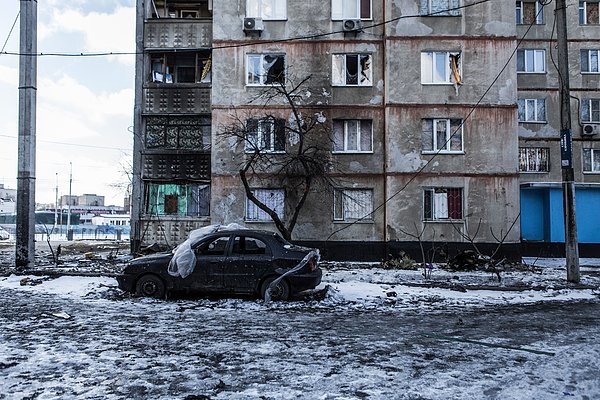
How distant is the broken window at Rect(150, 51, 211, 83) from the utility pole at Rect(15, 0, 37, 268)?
7560 mm

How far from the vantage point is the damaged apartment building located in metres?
20.2

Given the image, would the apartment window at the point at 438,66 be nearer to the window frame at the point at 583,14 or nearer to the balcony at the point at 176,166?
the balcony at the point at 176,166

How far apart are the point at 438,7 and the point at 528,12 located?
11284 millimetres

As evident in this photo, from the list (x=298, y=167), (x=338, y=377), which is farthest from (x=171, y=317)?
(x=298, y=167)

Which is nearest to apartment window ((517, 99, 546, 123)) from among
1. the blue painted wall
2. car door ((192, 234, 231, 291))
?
the blue painted wall

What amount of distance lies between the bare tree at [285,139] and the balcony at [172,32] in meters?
4.19

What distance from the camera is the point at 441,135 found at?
20578mm

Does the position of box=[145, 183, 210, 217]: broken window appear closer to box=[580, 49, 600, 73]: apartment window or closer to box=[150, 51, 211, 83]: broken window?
box=[150, 51, 211, 83]: broken window

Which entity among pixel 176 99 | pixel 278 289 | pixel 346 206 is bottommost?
pixel 278 289

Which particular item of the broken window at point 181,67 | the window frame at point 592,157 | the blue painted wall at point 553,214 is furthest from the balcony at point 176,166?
the window frame at point 592,157

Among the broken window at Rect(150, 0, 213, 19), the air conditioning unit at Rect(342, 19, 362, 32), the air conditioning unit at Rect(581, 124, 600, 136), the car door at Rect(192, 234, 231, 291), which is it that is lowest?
the car door at Rect(192, 234, 231, 291)

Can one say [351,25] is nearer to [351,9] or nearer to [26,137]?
[351,9]

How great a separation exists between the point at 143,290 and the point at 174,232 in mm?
10857

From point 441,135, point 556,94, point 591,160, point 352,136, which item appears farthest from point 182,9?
point 591,160
